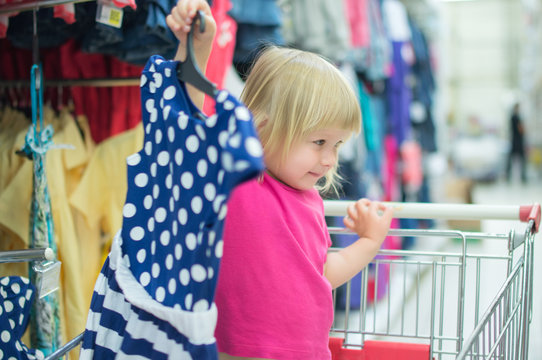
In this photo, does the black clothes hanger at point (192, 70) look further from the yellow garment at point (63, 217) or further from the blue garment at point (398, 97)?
the blue garment at point (398, 97)

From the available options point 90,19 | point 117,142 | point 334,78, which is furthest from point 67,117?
point 334,78

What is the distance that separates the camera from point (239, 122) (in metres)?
0.64

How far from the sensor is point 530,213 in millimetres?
1198

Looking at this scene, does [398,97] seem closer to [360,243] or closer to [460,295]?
[460,295]

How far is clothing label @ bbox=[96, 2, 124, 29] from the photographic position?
1300 millimetres

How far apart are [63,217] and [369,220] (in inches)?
32.5

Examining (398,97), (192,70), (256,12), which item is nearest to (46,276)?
(192,70)

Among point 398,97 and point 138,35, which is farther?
point 398,97

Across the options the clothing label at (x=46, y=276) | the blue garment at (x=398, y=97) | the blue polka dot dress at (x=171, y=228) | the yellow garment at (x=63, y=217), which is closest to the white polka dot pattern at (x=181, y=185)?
the blue polka dot dress at (x=171, y=228)

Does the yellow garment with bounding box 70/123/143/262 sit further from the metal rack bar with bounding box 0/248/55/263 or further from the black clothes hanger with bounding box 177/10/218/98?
the black clothes hanger with bounding box 177/10/218/98

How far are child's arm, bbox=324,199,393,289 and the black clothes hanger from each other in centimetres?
47

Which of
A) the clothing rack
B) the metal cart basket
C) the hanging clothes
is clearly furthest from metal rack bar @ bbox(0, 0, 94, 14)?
the metal cart basket

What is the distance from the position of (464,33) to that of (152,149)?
13.3 meters

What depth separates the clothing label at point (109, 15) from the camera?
4.26 ft
